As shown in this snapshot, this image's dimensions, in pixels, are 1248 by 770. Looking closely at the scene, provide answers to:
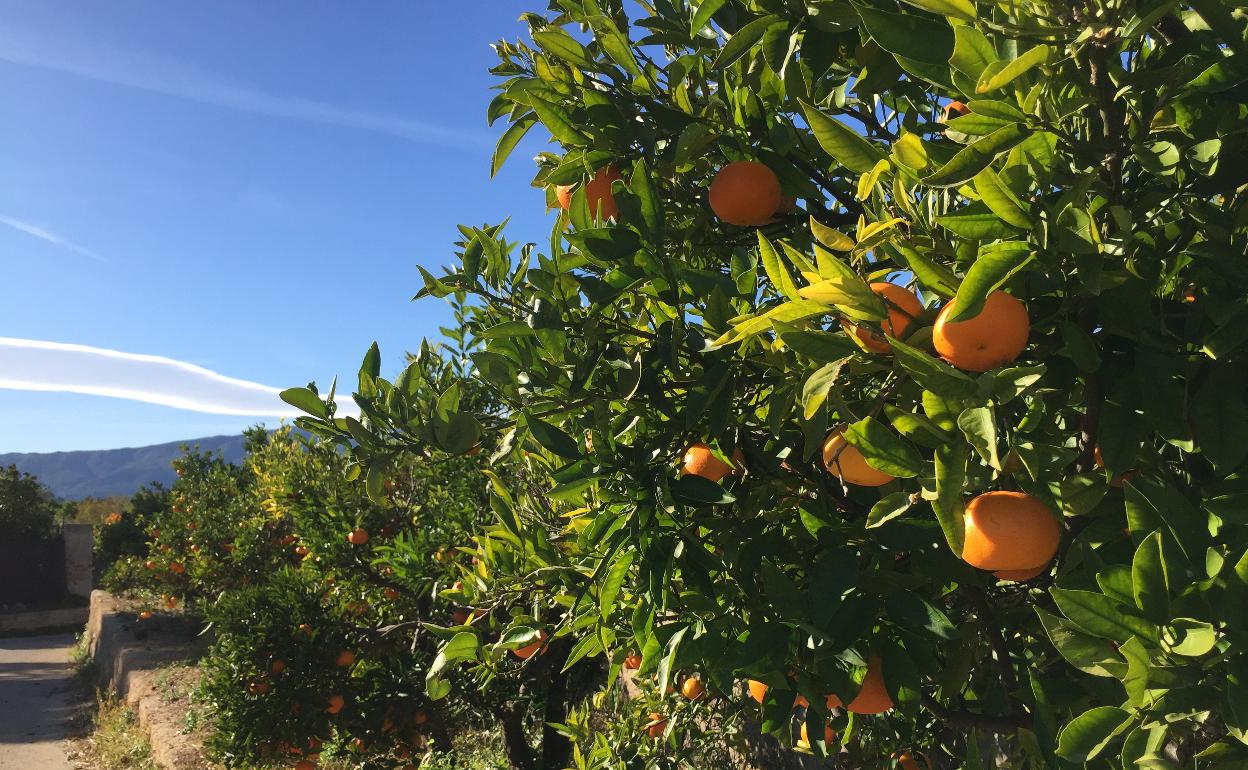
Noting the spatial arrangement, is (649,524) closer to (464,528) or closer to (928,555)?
(928,555)

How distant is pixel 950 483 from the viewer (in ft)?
2.69

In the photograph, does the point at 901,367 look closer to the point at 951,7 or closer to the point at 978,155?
the point at 978,155

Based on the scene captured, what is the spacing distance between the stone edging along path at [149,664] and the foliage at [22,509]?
230 inches

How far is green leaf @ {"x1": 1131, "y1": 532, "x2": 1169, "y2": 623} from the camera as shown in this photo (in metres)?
0.72

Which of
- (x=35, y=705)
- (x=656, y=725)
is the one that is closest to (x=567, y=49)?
(x=656, y=725)

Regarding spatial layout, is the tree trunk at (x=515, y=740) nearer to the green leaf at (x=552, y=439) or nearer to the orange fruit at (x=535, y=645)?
the orange fruit at (x=535, y=645)

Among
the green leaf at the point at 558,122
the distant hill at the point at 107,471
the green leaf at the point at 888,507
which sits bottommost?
the green leaf at the point at 888,507

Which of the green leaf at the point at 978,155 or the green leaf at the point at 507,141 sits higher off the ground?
the green leaf at the point at 507,141

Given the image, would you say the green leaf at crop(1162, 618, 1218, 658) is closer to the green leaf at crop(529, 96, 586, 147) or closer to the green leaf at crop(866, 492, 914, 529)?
the green leaf at crop(866, 492, 914, 529)

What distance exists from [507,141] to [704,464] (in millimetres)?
820

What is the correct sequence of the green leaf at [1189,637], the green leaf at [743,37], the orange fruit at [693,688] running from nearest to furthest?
the green leaf at [1189,637] < the green leaf at [743,37] < the orange fruit at [693,688]

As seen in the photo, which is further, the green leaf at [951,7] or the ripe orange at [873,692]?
the ripe orange at [873,692]

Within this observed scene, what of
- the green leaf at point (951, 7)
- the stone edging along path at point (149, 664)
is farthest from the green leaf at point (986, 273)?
the stone edging along path at point (149, 664)

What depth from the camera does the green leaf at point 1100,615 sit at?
0.73 meters
